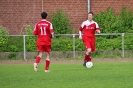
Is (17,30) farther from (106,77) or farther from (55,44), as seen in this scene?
(106,77)

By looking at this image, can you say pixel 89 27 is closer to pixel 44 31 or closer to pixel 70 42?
pixel 44 31

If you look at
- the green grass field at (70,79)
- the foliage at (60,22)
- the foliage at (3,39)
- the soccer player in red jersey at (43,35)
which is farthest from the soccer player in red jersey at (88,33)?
the foliage at (60,22)

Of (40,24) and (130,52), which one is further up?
(40,24)

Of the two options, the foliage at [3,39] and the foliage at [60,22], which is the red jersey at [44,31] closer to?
the foliage at [3,39]

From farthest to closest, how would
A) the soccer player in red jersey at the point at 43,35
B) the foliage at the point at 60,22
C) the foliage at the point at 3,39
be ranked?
the foliage at the point at 60,22 < the foliage at the point at 3,39 < the soccer player in red jersey at the point at 43,35

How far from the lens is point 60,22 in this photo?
2869 centimetres

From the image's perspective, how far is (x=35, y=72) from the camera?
17.8 meters

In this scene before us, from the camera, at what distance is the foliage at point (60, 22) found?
28.6 meters

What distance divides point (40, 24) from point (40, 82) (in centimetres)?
414

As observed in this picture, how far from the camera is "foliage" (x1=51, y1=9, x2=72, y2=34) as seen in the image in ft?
93.9

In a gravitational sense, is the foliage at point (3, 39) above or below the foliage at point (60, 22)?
below

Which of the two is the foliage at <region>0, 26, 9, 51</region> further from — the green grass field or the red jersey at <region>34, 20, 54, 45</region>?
the green grass field

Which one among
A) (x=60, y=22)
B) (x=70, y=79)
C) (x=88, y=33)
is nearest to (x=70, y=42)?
(x=60, y=22)

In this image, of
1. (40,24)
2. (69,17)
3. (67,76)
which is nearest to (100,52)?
(69,17)
